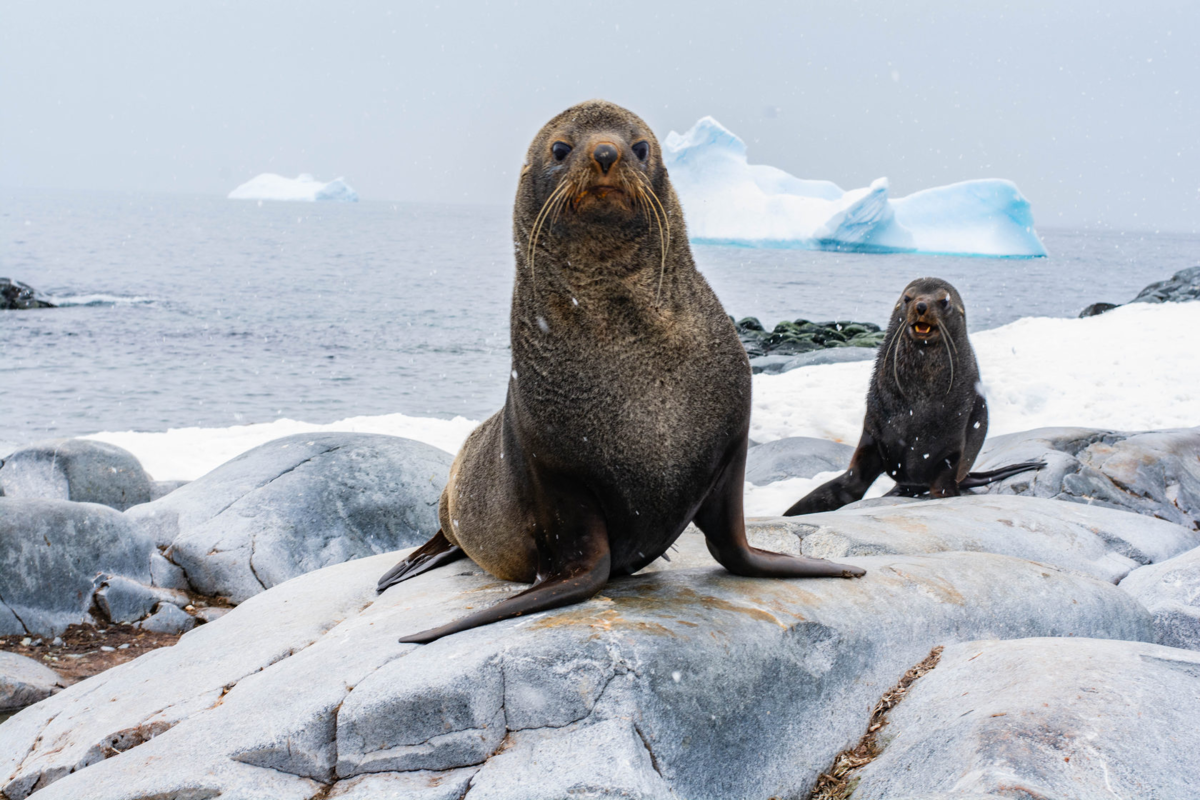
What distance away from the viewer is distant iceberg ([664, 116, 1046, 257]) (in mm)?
41250

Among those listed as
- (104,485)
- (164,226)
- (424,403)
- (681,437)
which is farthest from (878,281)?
(164,226)

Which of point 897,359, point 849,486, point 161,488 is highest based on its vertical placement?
point 897,359

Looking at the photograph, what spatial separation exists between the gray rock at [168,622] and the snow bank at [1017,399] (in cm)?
452

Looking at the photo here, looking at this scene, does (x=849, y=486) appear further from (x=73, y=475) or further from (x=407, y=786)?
(x=73, y=475)

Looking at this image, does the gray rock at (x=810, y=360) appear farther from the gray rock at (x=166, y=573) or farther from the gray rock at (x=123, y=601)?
the gray rock at (x=123, y=601)

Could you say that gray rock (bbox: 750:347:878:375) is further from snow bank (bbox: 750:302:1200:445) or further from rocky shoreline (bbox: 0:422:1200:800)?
rocky shoreline (bbox: 0:422:1200:800)

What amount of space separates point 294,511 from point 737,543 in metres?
4.36

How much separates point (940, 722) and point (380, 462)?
17.8ft

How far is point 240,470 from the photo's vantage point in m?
7.41

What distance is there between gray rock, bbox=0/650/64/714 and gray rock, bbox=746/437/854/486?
217 inches

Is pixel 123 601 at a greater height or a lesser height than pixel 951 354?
lesser

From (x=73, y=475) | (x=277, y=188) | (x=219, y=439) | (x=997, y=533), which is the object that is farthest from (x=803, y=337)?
(x=277, y=188)

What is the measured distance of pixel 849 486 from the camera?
7.13m

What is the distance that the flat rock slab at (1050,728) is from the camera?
2230 mm
